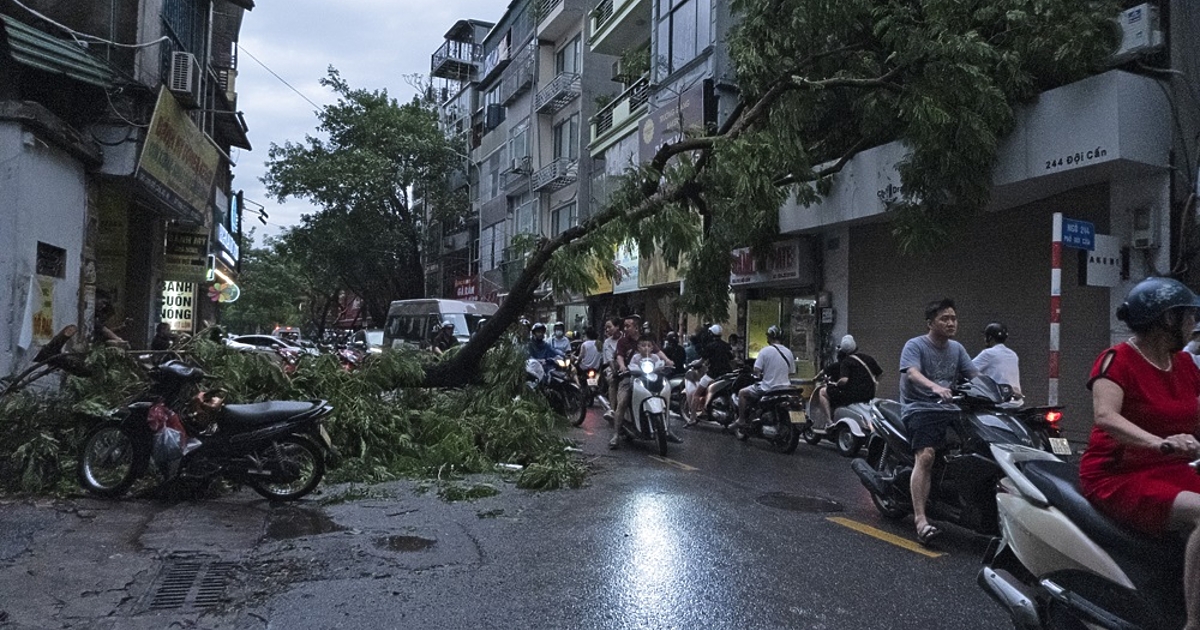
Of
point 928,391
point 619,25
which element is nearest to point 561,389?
point 928,391

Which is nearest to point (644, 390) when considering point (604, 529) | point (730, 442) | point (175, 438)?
point (730, 442)

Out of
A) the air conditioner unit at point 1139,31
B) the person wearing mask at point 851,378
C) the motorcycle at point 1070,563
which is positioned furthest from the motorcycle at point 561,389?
the motorcycle at point 1070,563

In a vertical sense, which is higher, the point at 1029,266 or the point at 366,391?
the point at 1029,266

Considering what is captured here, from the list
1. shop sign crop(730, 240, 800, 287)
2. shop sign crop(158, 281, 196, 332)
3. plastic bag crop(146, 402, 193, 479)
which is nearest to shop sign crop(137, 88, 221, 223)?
plastic bag crop(146, 402, 193, 479)

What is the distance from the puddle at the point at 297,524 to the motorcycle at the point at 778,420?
6.32 metres

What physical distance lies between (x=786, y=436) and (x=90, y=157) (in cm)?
1023

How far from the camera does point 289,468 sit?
24.5 feet

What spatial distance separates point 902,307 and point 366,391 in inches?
417

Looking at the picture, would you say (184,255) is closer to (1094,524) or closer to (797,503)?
(797,503)

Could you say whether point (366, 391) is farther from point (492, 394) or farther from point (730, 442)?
point (730, 442)

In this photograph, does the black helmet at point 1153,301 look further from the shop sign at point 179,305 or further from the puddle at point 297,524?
the shop sign at point 179,305

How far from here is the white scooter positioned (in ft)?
34.9

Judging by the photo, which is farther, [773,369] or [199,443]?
[773,369]

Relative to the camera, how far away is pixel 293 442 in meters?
7.57
